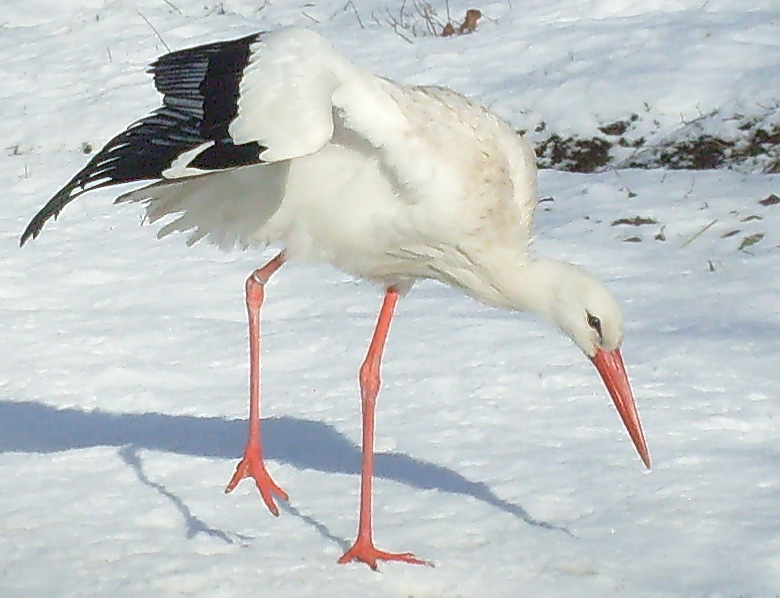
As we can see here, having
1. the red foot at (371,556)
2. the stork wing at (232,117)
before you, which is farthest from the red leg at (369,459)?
the stork wing at (232,117)

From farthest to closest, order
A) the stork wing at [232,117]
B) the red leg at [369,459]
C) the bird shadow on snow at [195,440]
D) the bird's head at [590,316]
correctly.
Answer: the bird shadow on snow at [195,440], the bird's head at [590,316], the red leg at [369,459], the stork wing at [232,117]

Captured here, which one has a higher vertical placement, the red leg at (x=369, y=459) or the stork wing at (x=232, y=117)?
the stork wing at (x=232, y=117)

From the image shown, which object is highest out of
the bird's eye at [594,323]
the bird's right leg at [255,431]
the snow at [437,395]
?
the bird's eye at [594,323]

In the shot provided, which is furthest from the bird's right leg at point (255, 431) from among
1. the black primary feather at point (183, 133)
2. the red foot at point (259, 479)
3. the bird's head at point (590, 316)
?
the bird's head at point (590, 316)

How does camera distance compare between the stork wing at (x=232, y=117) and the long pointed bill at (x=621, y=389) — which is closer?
the stork wing at (x=232, y=117)

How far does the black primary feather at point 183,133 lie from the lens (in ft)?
13.1

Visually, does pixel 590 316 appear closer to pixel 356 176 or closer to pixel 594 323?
pixel 594 323

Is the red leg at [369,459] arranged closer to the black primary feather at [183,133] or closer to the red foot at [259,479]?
the red foot at [259,479]

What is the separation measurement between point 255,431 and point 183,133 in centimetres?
118

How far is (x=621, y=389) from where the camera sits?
4469 millimetres

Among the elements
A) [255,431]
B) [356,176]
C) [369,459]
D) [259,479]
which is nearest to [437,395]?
[255,431]

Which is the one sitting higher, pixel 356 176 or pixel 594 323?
pixel 356 176

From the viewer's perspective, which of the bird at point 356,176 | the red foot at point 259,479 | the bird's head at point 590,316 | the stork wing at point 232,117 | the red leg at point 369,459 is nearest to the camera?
the stork wing at point 232,117

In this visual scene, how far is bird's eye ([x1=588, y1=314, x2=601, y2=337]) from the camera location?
14.3 ft
